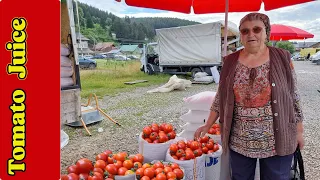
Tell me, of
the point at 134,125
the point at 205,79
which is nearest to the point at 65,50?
the point at 134,125

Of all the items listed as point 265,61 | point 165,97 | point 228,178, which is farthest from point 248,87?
point 165,97

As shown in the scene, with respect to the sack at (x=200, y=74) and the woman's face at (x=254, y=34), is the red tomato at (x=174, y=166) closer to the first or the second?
the woman's face at (x=254, y=34)

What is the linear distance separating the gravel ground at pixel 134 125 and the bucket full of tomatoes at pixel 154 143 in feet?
4.86

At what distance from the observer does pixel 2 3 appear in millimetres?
954

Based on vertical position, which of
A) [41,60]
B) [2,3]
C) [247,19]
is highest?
[247,19]

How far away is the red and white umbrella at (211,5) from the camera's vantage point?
3043mm

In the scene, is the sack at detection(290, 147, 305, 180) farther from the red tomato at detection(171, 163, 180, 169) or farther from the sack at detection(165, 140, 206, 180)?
the red tomato at detection(171, 163, 180, 169)

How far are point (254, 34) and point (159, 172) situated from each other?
1.24 meters

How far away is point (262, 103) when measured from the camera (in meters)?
1.82

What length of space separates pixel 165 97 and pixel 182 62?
500 cm

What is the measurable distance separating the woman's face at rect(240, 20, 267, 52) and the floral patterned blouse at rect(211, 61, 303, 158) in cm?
14

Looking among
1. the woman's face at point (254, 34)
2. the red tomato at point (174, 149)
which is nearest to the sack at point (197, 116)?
the red tomato at point (174, 149)

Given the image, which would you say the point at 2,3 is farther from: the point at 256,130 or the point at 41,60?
the point at 256,130

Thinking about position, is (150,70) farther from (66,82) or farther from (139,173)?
(139,173)
